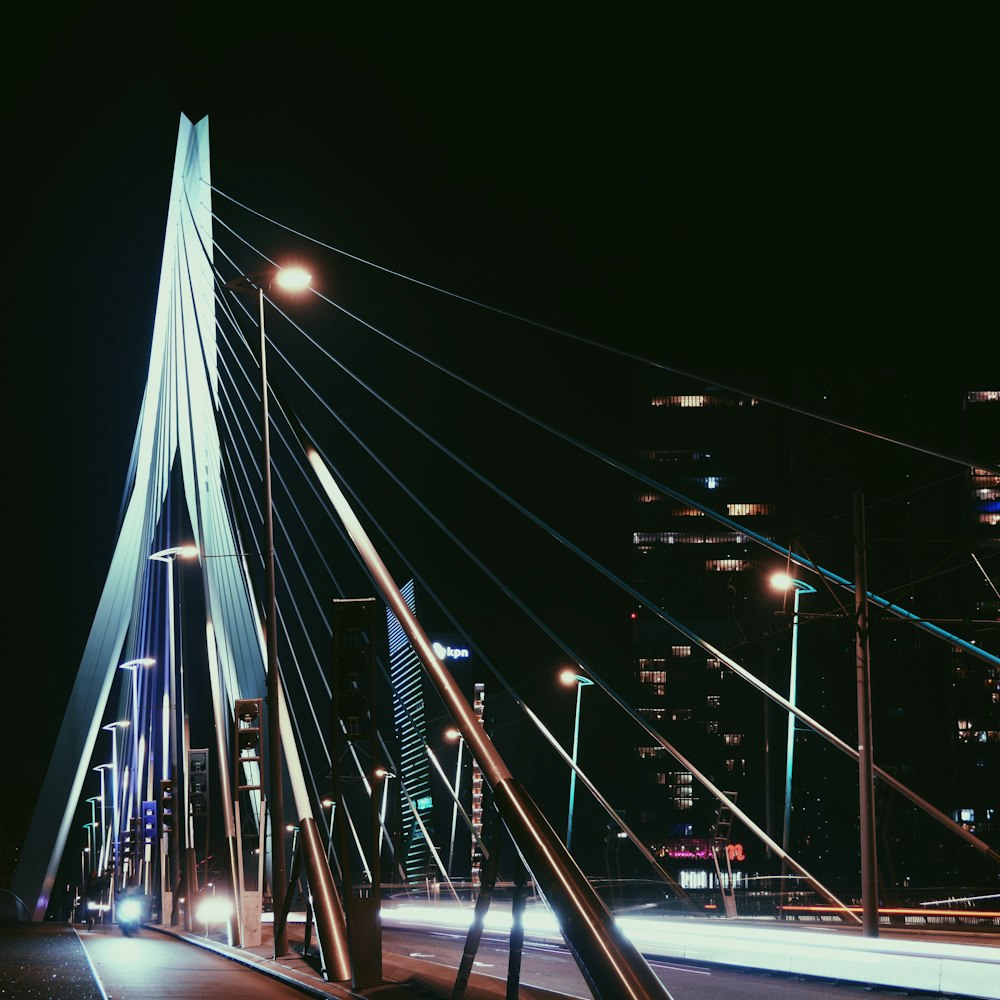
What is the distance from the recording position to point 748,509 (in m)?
111

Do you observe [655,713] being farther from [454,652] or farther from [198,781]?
[198,781]

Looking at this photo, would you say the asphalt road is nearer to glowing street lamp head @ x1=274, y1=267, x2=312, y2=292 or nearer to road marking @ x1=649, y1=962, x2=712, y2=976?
road marking @ x1=649, y1=962, x2=712, y2=976

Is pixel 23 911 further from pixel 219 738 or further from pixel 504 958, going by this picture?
pixel 504 958

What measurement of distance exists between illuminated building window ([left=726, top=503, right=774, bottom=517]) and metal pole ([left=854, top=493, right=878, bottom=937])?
297 feet

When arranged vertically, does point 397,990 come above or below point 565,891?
below

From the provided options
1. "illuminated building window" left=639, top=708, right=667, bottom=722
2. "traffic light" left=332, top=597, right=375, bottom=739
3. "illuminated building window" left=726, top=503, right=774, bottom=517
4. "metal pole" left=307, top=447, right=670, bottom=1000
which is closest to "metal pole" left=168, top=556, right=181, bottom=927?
"traffic light" left=332, top=597, right=375, bottom=739

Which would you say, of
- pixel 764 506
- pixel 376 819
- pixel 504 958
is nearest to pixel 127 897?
pixel 504 958

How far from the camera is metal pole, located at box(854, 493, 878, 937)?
784 inches

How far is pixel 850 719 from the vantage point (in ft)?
316

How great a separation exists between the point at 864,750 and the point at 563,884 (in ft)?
42.7

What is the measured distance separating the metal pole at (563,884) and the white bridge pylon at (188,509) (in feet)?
38.6

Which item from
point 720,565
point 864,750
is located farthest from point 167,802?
point 720,565

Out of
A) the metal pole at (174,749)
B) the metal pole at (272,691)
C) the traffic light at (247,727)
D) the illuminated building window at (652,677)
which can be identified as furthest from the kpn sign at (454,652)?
the metal pole at (272,691)

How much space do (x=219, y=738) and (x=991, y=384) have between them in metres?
88.5
